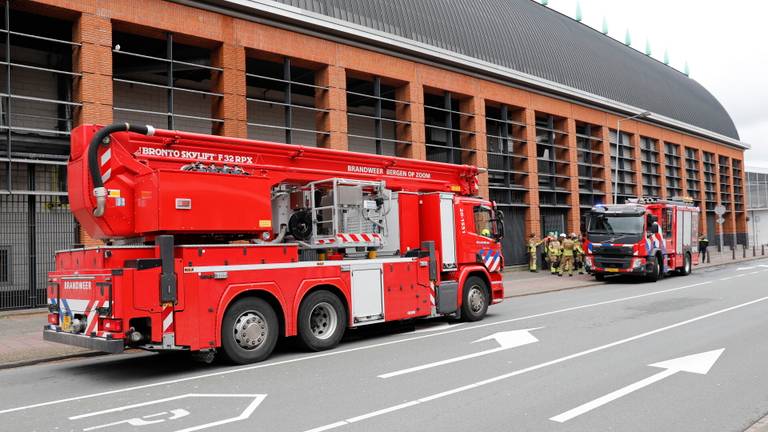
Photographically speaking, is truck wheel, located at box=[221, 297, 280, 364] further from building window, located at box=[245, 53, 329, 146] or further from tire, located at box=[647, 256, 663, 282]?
tire, located at box=[647, 256, 663, 282]

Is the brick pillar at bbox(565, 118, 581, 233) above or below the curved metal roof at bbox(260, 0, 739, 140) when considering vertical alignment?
below

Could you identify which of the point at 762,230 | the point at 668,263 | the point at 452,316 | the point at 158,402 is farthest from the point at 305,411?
the point at 762,230

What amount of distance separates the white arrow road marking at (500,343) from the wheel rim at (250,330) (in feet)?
7.30

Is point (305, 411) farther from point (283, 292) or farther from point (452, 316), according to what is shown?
point (452, 316)

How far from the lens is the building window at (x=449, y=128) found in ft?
89.1

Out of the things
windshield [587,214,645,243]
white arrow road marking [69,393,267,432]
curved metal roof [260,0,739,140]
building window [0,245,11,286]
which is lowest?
white arrow road marking [69,393,267,432]

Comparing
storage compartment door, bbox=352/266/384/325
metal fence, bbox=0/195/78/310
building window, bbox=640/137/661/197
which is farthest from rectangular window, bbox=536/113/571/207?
metal fence, bbox=0/195/78/310

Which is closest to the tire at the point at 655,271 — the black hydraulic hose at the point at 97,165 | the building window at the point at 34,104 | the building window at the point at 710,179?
the building window at the point at 34,104

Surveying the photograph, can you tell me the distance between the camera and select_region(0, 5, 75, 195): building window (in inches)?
628

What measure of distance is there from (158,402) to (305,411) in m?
1.82

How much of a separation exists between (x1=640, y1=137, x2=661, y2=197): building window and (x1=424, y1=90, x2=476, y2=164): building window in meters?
18.6

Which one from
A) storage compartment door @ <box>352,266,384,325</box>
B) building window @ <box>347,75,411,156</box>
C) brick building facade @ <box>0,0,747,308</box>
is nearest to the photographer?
storage compartment door @ <box>352,266,384,325</box>

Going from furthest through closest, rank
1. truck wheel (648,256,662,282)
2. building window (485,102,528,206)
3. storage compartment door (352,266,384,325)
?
building window (485,102,528,206) → truck wheel (648,256,662,282) → storage compartment door (352,266,384,325)

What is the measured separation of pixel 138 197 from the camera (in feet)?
28.3
